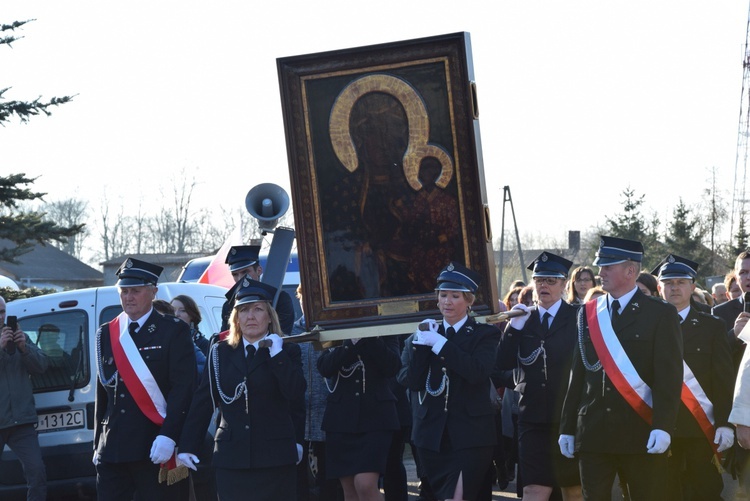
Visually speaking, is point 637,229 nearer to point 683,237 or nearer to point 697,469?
point 683,237

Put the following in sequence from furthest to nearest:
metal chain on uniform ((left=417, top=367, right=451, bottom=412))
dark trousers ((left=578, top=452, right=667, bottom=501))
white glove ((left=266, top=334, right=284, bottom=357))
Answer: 1. metal chain on uniform ((left=417, top=367, right=451, bottom=412))
2. white glove ((left=266, top=334, right=284, bottom=357))
3. dark trousers ((left=578, top=452, right=667, bottom=501))

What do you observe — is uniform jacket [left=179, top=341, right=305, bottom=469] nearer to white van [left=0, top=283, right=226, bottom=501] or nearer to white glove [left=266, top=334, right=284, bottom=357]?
white glove [left=266, top=334, right=284, bottom=357]

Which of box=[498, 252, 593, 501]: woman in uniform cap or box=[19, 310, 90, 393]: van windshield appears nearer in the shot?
box=[498, 252, 593, 501]: woman in uniform cap

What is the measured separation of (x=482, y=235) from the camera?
7305mm

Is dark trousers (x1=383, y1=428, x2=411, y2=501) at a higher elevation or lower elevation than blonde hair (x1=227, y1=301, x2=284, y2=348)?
lower

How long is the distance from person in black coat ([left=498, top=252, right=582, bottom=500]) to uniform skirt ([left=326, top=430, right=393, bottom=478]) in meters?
1.04

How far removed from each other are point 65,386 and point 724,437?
587 cm

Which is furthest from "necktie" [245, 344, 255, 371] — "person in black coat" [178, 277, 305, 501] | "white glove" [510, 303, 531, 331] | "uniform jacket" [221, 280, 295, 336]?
"white glove" [510, 303, 531, 331]

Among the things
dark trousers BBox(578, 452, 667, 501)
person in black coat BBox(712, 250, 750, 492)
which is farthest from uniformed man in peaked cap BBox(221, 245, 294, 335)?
person in black coat BBox(712, 250, 750, 492)

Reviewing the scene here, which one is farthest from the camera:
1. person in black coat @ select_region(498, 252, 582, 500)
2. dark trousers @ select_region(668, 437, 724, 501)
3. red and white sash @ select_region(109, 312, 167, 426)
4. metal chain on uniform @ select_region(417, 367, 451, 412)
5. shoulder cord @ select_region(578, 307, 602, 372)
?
dark trousers @ select_region(668, 437, 724, 501)

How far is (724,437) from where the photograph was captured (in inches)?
308

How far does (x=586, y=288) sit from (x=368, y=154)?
410cm

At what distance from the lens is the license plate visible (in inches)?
398

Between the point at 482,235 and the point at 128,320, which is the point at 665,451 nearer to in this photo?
the point at 482,235
